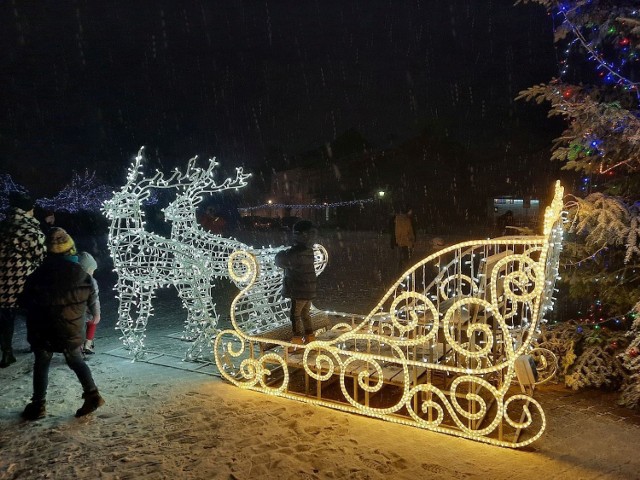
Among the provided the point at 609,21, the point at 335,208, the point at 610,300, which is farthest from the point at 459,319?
the point at 335,208

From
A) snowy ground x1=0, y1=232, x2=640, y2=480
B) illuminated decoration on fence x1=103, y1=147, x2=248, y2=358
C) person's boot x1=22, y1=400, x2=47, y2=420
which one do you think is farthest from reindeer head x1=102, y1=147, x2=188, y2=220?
person's boot x1=22, y1=400, x2=47, y2=420

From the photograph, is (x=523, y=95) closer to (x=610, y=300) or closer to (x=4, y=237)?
(x=610, y=300)

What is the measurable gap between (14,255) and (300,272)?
3.55 meters

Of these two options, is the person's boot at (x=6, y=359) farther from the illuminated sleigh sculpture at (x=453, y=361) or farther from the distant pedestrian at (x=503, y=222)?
the distant pedestrian at (x=503, y=222)

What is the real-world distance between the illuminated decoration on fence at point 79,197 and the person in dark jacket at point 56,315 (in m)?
26.1

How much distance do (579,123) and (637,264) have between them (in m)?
1.56

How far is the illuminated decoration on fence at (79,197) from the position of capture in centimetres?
3016

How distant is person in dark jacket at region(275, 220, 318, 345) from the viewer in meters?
5.65

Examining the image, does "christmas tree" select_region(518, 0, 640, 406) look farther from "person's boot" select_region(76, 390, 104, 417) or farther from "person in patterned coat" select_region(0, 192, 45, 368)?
"person in patterned coat" select_region(0, 192, 45, 368)

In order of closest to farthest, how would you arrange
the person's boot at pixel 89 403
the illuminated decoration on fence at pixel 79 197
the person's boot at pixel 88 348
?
the person's boot at pixel 89 403, the person's boot at pixel 88 348, the illuminated decoration on fence at pixel 79 197

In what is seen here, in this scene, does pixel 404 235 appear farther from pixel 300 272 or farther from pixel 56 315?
pixel 56 315

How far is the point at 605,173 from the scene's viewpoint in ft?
18.2

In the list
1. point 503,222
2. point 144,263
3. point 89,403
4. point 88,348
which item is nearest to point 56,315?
point 89,403

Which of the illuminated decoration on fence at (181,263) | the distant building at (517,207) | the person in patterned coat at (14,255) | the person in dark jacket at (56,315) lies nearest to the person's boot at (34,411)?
the person in dark jacket at (56,315)
